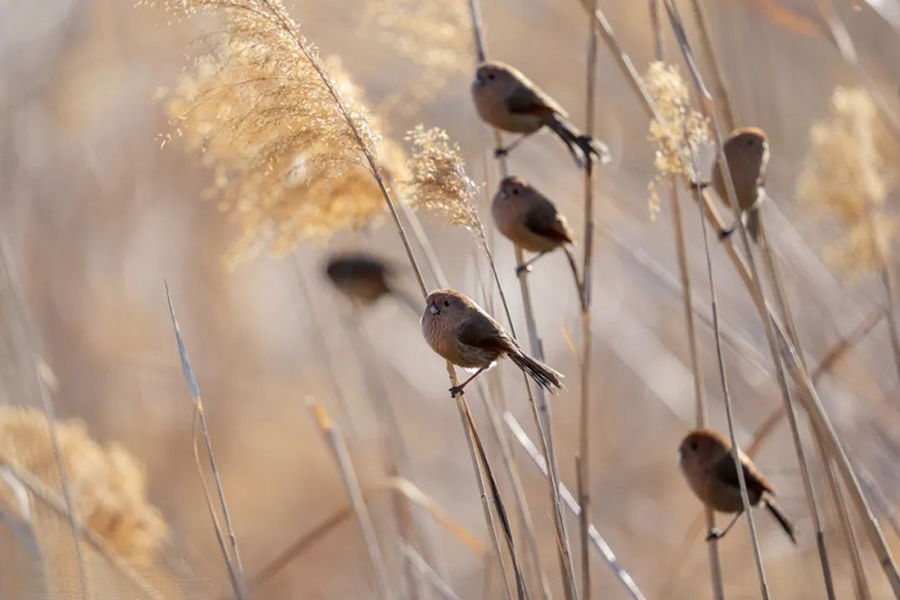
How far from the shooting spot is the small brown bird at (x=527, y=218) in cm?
150

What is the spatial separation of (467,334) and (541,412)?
339 millimetres

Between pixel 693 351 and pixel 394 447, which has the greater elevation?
pixel 394 447

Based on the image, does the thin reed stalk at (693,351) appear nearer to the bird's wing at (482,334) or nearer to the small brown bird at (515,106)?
the small brown bird at (515,106)

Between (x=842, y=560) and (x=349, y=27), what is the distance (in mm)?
1714

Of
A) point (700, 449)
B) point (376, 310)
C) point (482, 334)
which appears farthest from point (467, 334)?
point (376, 310)

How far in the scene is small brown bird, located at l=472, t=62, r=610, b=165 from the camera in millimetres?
1551

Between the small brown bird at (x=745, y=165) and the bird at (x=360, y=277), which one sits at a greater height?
the bird at (x=360, y=277)

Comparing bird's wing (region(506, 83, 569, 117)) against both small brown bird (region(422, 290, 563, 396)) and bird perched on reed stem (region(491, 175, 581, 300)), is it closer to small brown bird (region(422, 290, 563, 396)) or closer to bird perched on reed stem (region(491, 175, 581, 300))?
bird perched on reed stem (region(491, 175, 581, 300))

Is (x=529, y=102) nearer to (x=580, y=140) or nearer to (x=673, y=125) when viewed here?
(x=580, y=140)

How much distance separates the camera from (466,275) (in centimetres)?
432

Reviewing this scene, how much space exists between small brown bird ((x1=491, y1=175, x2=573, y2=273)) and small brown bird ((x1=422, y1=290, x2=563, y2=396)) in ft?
0.98

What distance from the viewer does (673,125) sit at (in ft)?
4.38

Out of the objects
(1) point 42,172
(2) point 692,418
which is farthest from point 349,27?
(2) point 692,418

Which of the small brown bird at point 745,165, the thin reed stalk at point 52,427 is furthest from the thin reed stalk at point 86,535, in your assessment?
the small brown bird at point 745,165
